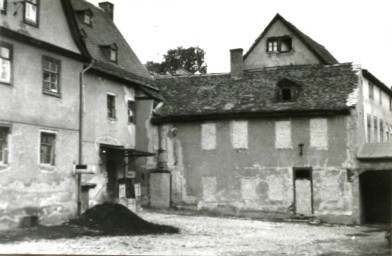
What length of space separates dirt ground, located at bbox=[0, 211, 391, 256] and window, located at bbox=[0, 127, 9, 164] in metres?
2.85

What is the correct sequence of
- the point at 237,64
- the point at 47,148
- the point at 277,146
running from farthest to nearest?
the point at 237,64 → the point at 277,146 → the point at 47,148

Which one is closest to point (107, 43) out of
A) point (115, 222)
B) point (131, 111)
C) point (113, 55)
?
point (113, 55)

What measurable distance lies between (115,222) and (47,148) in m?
4.05

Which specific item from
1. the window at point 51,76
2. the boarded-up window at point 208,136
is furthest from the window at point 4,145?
the boarded-up window at point 208,136

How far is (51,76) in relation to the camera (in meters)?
20.6

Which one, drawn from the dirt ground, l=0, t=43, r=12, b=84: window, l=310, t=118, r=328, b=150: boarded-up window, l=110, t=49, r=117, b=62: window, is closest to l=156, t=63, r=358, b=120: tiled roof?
l=310, t=118, r=328, b=150: boarded-up window

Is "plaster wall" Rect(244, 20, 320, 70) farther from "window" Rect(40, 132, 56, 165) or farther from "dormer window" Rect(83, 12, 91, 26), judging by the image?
"window" Rect(40, 132, 56, 165)

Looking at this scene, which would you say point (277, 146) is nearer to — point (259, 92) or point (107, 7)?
point (259, 92)

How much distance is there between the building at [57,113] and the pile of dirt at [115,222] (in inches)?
65.4

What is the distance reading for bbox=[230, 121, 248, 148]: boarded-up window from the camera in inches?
1088

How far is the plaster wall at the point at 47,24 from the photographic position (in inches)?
727

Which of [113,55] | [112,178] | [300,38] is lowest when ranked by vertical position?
[112,178]

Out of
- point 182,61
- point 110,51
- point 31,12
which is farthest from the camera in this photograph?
point 182,61

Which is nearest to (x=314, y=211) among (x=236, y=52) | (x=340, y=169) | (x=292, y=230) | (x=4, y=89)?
(x=340, y=169)
